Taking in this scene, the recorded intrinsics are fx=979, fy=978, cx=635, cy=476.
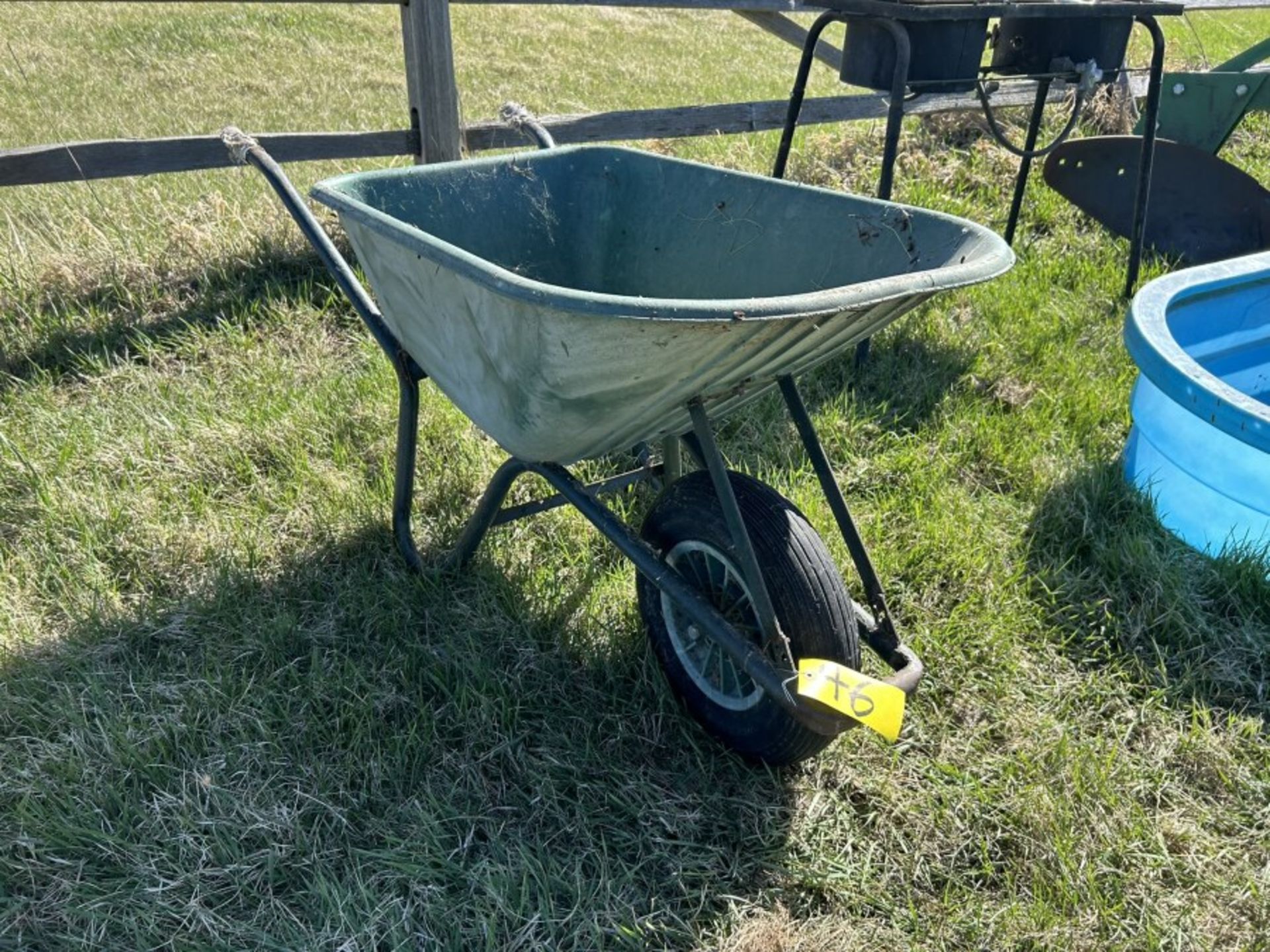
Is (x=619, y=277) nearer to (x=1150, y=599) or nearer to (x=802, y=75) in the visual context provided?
(x=802, y=75)

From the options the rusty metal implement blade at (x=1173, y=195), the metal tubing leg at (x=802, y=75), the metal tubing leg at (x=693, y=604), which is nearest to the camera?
the metal tubing leg at (x=693, y=604)

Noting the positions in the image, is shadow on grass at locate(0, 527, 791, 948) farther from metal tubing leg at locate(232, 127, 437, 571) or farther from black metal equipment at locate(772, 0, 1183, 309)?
black metal equipment at locate(772, 0, 1183, 309)

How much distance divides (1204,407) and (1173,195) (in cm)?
253

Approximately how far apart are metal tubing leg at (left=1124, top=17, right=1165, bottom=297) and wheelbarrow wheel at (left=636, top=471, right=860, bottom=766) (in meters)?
2.58

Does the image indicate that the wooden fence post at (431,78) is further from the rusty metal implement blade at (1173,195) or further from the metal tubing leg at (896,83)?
the rusty metal implement blade at (1173,195)

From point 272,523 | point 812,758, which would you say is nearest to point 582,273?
point 272,523

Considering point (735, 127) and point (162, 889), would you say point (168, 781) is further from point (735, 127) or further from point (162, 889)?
point (735, 127)

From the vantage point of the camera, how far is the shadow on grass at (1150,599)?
87.4 inches

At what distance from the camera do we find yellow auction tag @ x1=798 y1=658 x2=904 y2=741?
1521 millimetres

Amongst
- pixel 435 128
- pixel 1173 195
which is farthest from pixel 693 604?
pixel 1173 195

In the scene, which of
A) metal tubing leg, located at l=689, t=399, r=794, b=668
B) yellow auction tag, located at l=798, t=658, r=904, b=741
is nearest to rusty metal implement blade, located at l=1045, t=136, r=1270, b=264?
metal tubing leg, located at l=689, t=399, r=794, b=668

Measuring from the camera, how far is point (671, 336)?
137cm

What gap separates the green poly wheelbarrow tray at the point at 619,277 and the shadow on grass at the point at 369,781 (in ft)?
1.81

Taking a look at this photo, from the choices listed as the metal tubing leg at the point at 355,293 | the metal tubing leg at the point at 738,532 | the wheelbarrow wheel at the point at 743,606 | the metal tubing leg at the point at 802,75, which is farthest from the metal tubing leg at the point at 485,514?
the metal tubing leg at the point at 802,75
